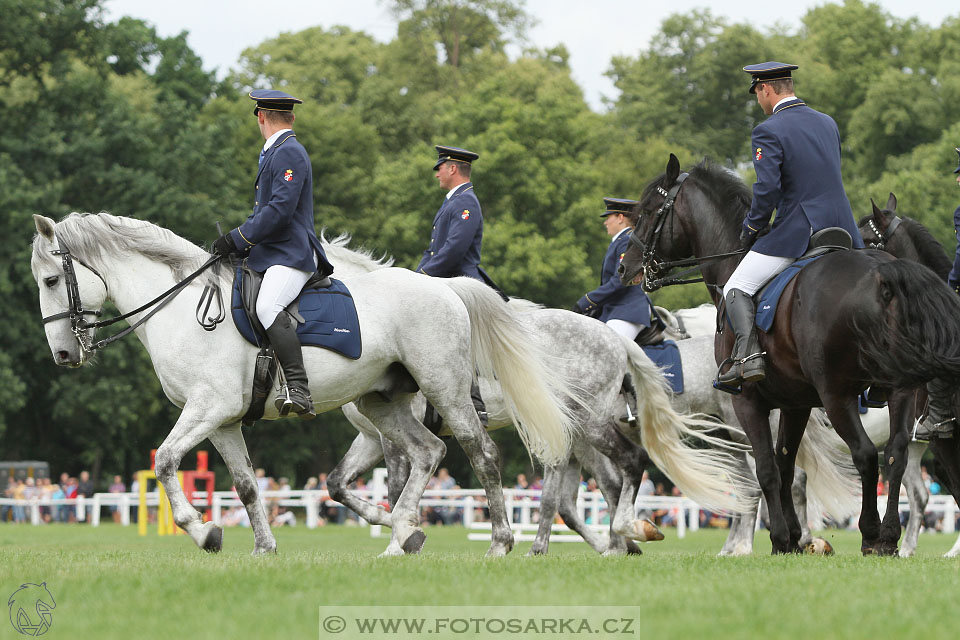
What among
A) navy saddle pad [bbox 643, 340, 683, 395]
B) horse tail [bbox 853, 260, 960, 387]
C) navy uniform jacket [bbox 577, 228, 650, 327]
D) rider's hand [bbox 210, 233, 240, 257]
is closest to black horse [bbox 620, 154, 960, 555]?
horse tail [bbox 853, 260, 960, 387]

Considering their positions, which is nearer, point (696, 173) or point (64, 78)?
point (696, 173)

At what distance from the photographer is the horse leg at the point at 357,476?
12.1 meters

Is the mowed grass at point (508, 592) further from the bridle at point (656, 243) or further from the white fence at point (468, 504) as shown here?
the white fence at point (468, 504)

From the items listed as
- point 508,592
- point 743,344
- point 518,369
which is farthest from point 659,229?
point 508,592

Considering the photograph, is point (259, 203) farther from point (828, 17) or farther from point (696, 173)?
point (828, 17)

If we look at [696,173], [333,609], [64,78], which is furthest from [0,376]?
[333,609]

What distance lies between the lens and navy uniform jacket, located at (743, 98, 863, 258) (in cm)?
988

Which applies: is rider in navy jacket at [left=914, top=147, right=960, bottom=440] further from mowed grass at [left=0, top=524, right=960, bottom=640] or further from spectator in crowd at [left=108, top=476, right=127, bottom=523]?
spectator in crowd at [left=108, top=476, right=127, bottom=523]

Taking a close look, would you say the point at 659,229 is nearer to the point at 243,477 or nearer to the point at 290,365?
the point at 290,365

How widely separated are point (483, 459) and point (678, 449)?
2.59 meters

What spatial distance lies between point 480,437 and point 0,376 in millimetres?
28501

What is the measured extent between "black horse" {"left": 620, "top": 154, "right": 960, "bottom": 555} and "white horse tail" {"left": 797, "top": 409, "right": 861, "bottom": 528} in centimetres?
190

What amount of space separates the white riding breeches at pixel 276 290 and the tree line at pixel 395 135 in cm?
2762

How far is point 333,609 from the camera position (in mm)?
6043
